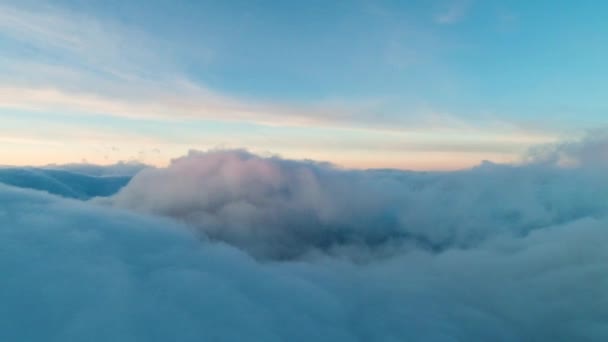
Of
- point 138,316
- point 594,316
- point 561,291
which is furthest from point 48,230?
point 561,291

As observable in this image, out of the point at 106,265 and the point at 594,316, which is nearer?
the point at 106,265

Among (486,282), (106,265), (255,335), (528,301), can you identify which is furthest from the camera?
(486,282)

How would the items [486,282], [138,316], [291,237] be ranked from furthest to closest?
[291,237], [486,282], [138,316]

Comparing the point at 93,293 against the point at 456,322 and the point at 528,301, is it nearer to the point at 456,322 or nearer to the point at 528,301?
the point at 456,322

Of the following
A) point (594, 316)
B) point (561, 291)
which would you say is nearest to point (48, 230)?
point (594, 316)

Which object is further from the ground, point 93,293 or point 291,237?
point 93,293

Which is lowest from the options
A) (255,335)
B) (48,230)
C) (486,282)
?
(486,282)

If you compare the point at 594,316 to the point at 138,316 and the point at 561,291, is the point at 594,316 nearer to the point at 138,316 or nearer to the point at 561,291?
the point at 561,291

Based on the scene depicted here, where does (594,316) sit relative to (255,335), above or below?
below

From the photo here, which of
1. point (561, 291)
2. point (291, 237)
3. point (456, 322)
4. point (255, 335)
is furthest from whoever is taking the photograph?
point (291, 237)
